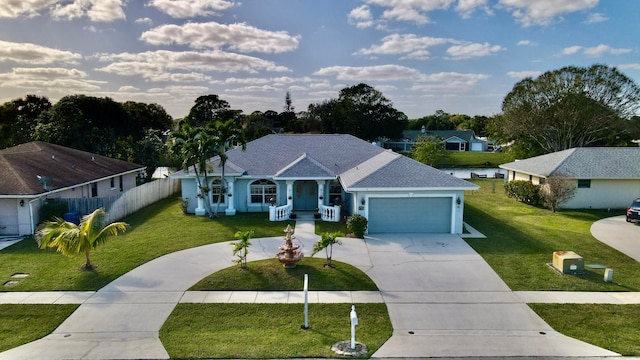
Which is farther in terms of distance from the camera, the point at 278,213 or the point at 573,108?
the point at 573,108

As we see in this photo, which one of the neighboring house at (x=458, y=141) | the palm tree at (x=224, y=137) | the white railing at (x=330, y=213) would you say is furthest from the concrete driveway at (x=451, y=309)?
the neighboring house at (x=458, y=141)

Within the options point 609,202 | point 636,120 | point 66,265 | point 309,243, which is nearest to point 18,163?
point 66,265

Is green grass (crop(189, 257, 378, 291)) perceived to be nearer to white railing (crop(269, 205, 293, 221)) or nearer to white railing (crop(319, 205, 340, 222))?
white railing (crop(319, 205, 340, 222))

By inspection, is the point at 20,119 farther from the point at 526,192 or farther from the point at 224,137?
the point at 526,192

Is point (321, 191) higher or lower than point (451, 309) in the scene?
higher

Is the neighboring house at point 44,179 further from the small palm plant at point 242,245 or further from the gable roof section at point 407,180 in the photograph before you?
the gable roof section at point 407,180

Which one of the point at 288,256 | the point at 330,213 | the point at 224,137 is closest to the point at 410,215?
the point at 330,213

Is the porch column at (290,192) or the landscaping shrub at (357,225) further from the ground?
the porch column at (290,192)
